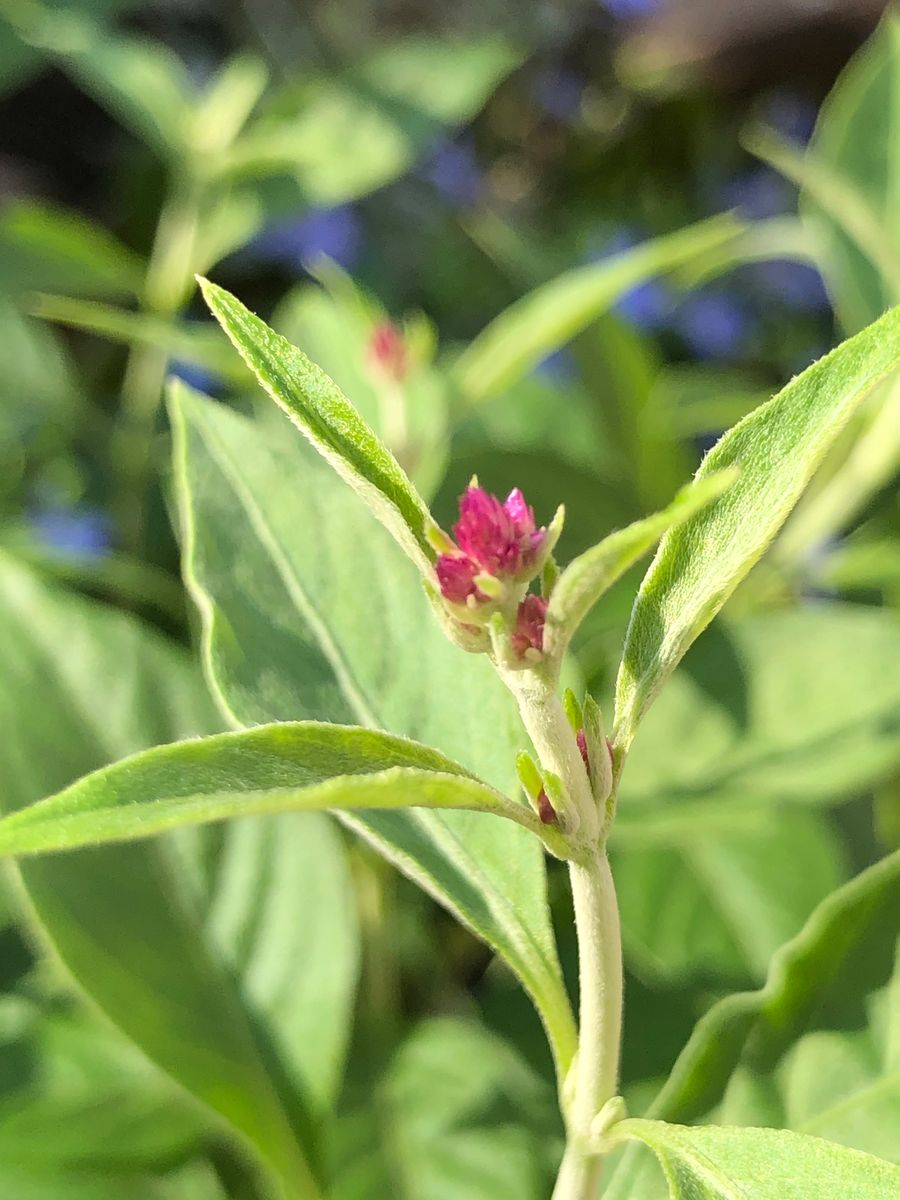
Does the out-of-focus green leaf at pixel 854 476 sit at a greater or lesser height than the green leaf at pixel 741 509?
greater

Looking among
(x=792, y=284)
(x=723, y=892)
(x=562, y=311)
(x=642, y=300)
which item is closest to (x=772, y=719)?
(x=723, y=892)

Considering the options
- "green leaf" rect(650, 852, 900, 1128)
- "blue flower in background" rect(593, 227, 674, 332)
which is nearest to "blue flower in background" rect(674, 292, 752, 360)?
"blue flower in background" rect(593, 227, 674, 332)

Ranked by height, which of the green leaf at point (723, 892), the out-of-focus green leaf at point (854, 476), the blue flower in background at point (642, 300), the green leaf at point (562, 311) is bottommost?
the green leaf at point (723, 892)

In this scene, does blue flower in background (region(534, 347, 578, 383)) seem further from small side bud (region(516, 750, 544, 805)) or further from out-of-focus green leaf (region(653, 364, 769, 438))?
small side bud (region(516, 750, 544, 805))

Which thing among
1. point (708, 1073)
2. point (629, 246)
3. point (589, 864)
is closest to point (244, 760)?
point (589, 864)

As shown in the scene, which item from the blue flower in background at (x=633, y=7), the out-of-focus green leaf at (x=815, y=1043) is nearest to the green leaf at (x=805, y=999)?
the out-of-focus green leaf at (x=815, y=1043)

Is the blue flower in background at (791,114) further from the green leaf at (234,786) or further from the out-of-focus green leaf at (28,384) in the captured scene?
the green leaf at (234,786)

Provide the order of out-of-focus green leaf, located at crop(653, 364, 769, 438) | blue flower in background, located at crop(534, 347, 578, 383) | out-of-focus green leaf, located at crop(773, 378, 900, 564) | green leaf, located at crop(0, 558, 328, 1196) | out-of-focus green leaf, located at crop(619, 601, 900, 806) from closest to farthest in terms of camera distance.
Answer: green leaf, located at crop(0, 558, 328, 1196)
out-of-focus green leaf, located at crop(619, 601, 900, 806)
out-of-focus green leaf, located at crop(773, 378, 900, 564)
out-of-focus green leaf, located at crop(653, 364, 769, 438)
blue flower in background, located at crop(534, 347, 578, 383)

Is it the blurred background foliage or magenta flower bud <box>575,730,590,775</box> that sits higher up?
the blurred background foliage
